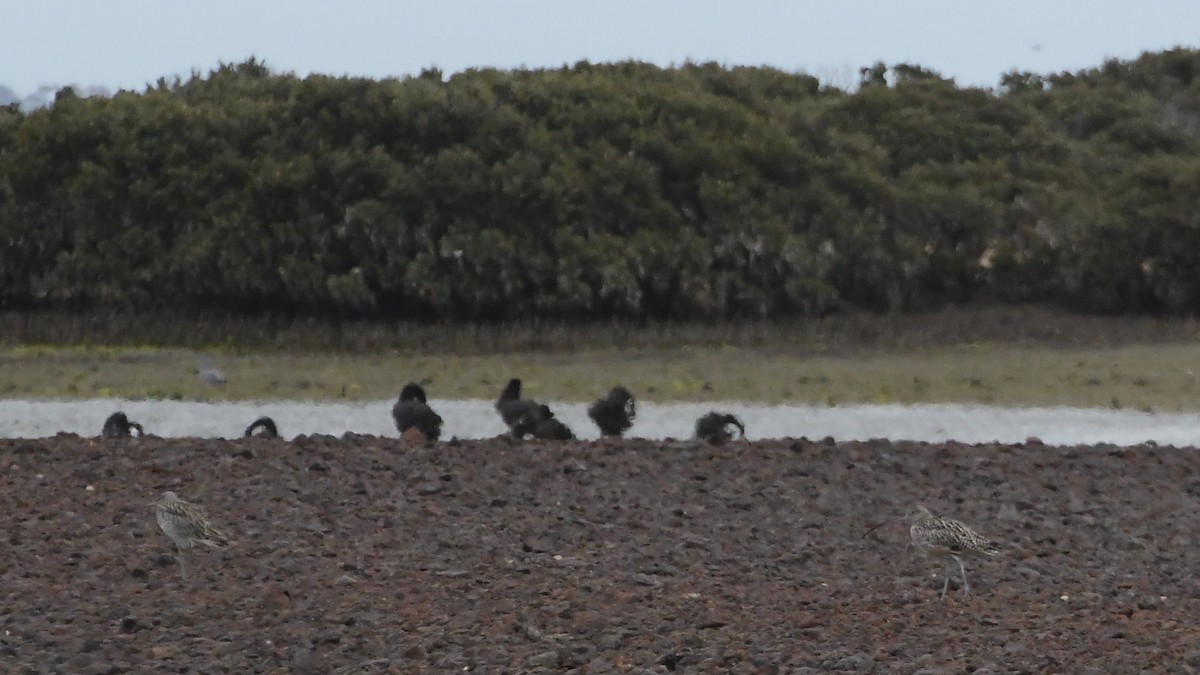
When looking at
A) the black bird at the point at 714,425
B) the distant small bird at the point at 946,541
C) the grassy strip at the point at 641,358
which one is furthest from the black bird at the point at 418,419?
the distant small bird at the point at 946,541

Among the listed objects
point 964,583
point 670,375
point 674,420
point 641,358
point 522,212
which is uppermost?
point 522,212

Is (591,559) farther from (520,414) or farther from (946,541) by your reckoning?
(520,414)

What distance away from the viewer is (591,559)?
9.14 metres

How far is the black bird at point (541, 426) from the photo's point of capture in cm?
1345

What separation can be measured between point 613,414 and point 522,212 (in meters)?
10.2

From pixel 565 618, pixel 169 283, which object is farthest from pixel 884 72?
pixel 565 618

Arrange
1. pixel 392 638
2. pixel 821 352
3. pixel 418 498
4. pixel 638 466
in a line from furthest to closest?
pixel 821 352
pixel 638 466
pixel 418 498
pixel 392 638

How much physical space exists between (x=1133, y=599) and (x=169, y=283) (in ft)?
58.5

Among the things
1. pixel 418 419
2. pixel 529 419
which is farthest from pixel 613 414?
pixel 418 419

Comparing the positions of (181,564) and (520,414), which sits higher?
(520,414)

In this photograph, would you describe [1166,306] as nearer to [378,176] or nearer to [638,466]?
[378,176]

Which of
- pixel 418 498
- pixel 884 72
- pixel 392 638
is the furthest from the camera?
pixel 884 72

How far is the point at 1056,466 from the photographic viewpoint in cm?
1213

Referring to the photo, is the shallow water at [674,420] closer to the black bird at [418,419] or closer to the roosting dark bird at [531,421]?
the roosting dark bird at [531,421]
